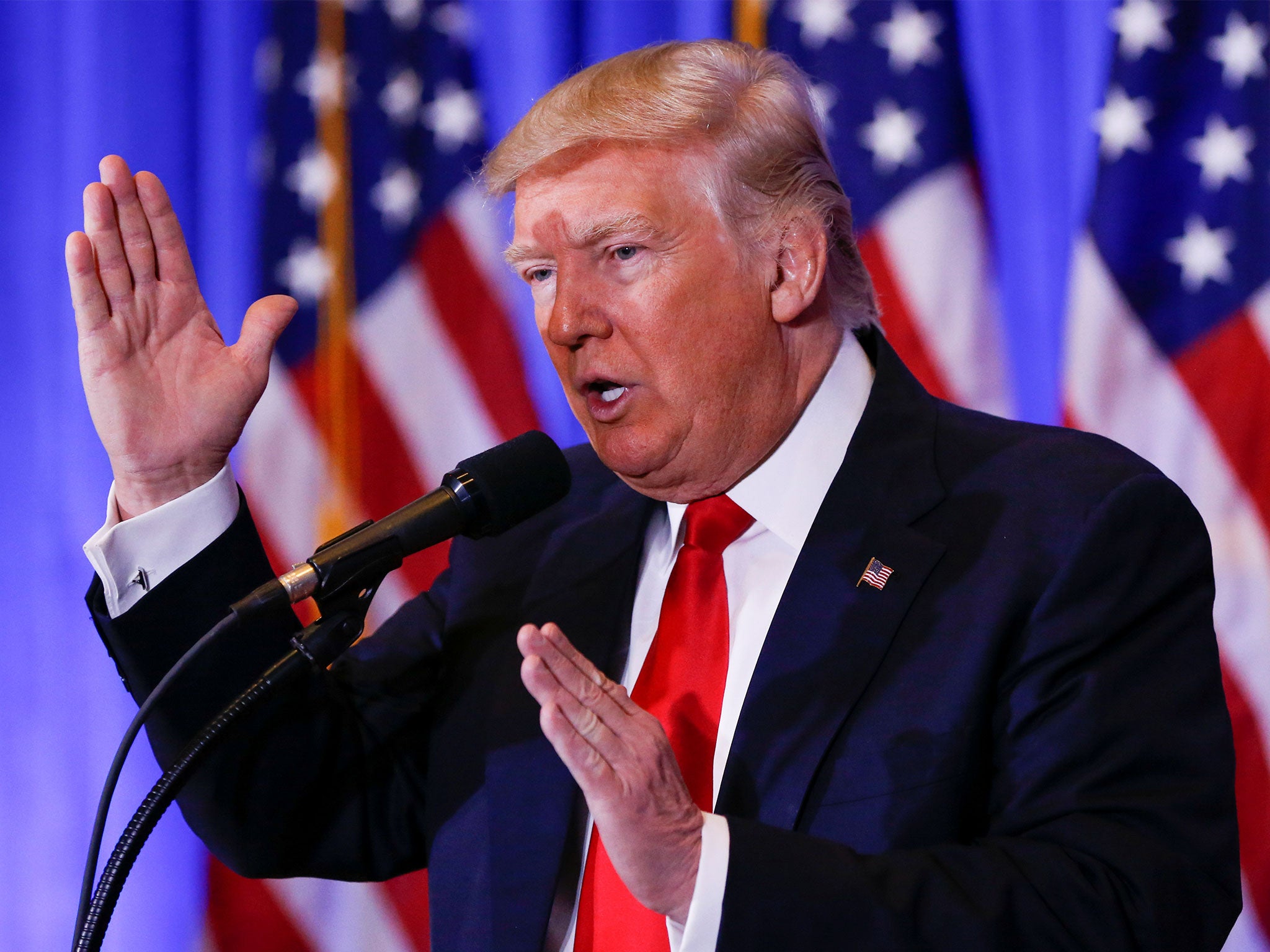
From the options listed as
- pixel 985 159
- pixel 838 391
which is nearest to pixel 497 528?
pixel 838 391

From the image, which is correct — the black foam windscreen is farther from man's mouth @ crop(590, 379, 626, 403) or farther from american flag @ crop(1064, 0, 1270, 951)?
american flag @ crop(1064, 0, 1270, 951)

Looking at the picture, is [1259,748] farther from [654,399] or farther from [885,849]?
[654,399]

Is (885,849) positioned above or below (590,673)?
below

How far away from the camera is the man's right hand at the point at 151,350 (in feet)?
4.15

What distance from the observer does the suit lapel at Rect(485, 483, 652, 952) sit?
4.25ft

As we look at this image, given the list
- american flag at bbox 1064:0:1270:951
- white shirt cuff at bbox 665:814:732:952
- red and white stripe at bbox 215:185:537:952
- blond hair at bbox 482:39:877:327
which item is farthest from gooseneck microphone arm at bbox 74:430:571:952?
american flag at bbox 1064:0:1270:951

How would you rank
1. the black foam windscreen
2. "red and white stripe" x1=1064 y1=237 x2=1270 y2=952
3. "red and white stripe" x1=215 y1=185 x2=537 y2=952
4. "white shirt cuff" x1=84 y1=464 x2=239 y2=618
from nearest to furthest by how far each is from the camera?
the black foam windscreen < "white shirt cuff" x1=84 y1=464 x2=239 y2=618 < "red and white stripe" x1=1064 y1=237 x2=1270 y2=952 < "red and white stripe" x1=215 y1=185 x2=537 y2=952

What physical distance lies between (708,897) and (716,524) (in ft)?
1.68

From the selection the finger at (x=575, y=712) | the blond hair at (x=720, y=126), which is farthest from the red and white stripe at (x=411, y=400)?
the finger at (x=575, y=712)

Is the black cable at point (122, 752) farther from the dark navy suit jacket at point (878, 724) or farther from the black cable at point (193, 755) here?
the dark navy suit jacket at point (878, 724)

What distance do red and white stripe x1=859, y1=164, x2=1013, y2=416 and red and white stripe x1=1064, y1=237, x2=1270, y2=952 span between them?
0.48ft

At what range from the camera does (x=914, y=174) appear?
7.22 feet

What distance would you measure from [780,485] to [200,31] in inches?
66.3

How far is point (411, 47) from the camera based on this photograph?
236 centimetres
